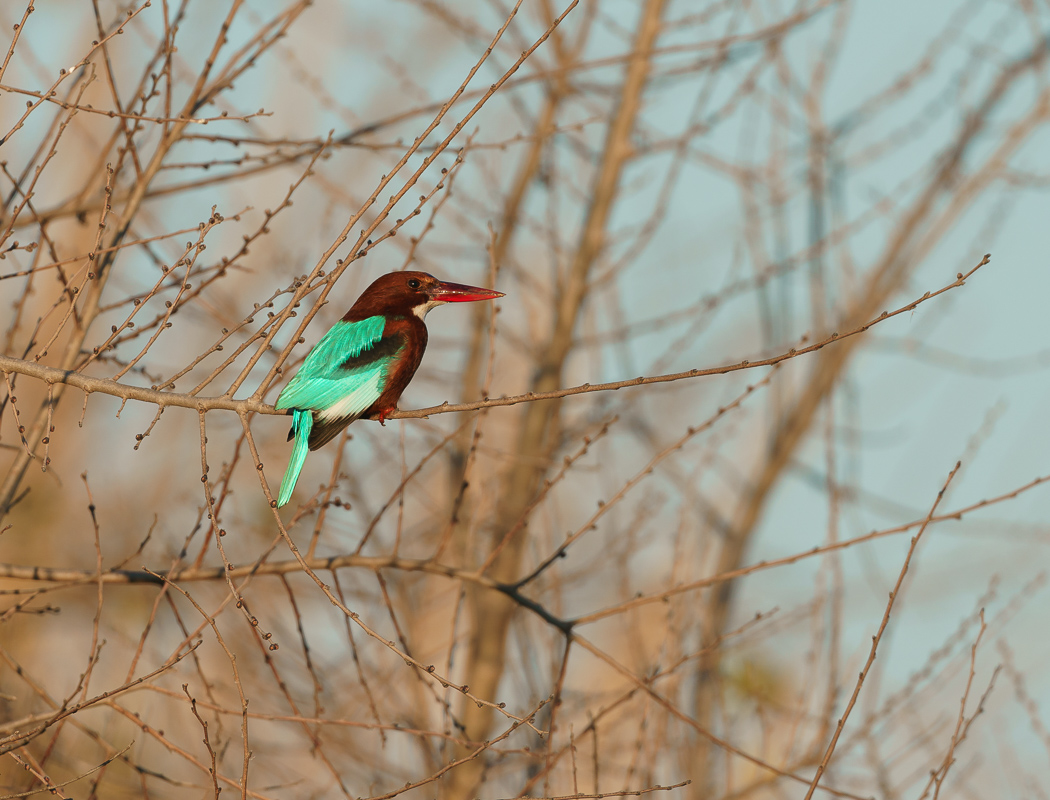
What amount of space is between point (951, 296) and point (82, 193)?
17.7 feet

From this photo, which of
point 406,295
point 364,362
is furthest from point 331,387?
point 406,295

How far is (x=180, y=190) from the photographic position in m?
4.08

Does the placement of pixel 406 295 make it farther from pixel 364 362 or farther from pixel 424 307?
pixel 364 362

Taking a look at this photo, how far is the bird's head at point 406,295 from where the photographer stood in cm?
397

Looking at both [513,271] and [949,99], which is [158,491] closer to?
[513,271]

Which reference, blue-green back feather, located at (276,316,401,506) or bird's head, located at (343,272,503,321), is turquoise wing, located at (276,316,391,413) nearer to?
blue-green back feather, located at (276,316,401,506)

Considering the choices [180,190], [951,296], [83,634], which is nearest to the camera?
[180,190]

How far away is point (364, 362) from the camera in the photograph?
11.7 ft

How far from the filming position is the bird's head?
3975mm

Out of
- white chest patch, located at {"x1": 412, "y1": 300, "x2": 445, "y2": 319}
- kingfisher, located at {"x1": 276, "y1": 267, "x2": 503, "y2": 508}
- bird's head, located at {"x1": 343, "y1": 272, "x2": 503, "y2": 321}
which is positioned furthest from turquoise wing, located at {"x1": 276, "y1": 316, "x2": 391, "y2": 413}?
A: white chest patch, located at {"x1": 412, "y1": 300, "x2": 445, "y2": 319}

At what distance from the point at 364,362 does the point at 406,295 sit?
55 cm

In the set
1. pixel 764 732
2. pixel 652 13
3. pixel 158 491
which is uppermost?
pixel 652 13

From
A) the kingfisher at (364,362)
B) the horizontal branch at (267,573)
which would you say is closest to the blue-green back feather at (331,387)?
the kingfisher at (364,362)

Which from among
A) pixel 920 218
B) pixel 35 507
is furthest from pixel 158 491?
pixel 920 218
